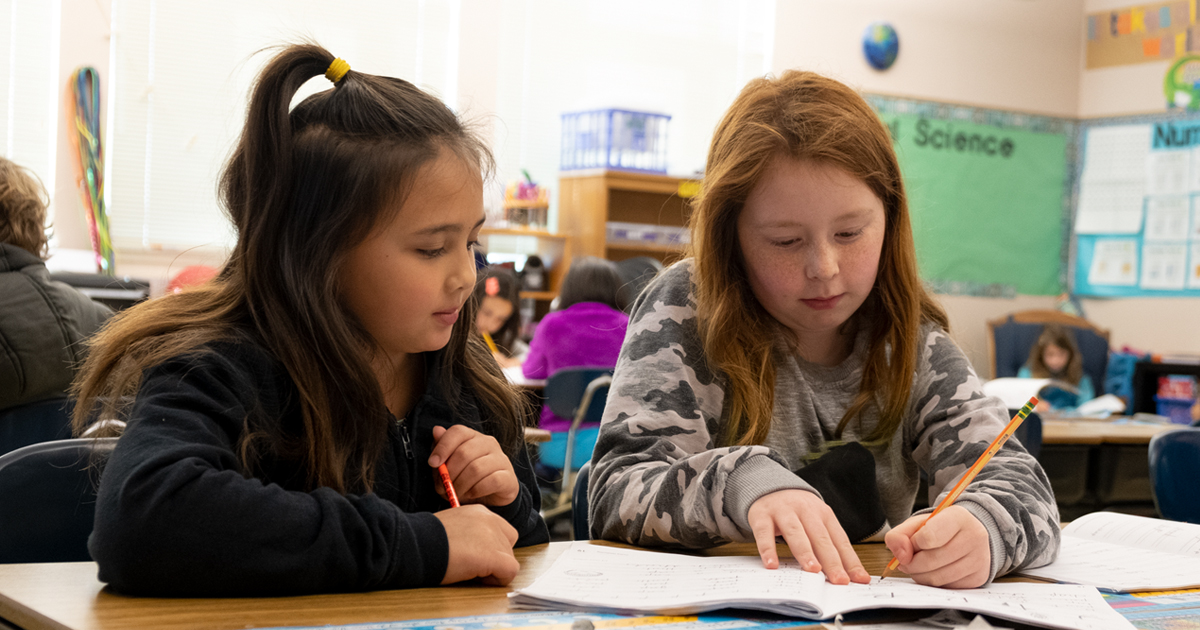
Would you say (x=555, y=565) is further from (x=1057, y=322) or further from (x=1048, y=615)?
(x=1057, y=322)

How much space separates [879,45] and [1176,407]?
8.70 ft

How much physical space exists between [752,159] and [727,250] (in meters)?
0.13

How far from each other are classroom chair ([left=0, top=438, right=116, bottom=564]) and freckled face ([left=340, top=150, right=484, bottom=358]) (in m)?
0.29

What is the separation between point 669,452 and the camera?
1147 mm

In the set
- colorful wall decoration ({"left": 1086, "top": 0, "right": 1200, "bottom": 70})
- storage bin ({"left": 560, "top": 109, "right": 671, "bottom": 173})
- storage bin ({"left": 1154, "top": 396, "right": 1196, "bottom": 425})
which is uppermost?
colorful wall decoration ({"left": 1086, "top": 0, "right": 1200, "bottom": 70})

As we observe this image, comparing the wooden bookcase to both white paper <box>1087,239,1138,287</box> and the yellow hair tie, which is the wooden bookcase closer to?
white paper <box>1087,239,1138,287</box>

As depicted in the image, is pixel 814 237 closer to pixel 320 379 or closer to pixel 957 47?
pixel 320 379

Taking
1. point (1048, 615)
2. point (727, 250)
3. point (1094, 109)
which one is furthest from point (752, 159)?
point (1094, 109)

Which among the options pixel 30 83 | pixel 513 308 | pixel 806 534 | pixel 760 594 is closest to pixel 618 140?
pixel 513 308

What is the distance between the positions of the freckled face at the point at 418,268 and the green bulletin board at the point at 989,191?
5316 mm

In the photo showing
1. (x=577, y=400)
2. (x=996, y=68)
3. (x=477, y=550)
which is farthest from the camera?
(x=996, y=68)

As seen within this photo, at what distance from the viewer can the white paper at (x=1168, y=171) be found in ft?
19.6

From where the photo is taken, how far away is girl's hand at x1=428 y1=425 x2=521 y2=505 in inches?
41.2

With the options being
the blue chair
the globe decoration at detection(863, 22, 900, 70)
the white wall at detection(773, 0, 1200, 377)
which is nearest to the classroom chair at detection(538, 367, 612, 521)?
the blue chair
